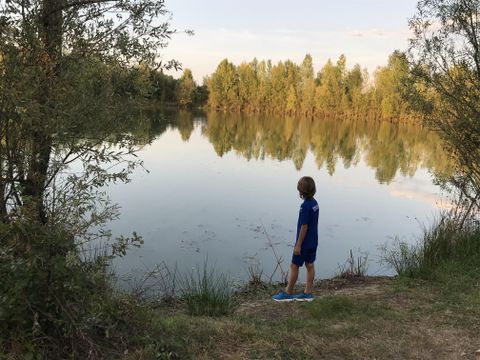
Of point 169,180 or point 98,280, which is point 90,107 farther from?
point 169,180

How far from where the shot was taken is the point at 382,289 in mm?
6309

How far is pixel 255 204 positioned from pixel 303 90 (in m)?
68.4

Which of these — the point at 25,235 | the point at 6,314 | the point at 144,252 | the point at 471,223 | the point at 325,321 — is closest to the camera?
the point at 6,314

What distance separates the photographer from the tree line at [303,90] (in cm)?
6788

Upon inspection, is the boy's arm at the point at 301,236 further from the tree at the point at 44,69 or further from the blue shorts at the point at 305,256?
the tree at the point at 44,69

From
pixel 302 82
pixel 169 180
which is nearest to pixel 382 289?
pixel 169 180

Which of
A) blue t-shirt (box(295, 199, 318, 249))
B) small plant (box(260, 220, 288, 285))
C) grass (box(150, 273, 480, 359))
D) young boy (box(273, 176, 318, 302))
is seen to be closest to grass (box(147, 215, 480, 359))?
grass (box(150, 273, 480, 359))

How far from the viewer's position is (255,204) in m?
14.2

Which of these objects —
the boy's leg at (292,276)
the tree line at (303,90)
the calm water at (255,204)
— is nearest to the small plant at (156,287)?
the calm water at (255,204)

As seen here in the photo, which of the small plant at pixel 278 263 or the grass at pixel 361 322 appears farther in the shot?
the small plant at pixel 278 263

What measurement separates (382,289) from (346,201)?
9300 millimetres

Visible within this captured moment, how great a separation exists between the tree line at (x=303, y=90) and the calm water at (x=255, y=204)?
39.8 m

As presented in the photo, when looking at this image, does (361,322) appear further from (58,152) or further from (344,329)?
(58,152)

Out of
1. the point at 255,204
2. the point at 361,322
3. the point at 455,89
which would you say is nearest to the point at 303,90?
the point at 255,204
